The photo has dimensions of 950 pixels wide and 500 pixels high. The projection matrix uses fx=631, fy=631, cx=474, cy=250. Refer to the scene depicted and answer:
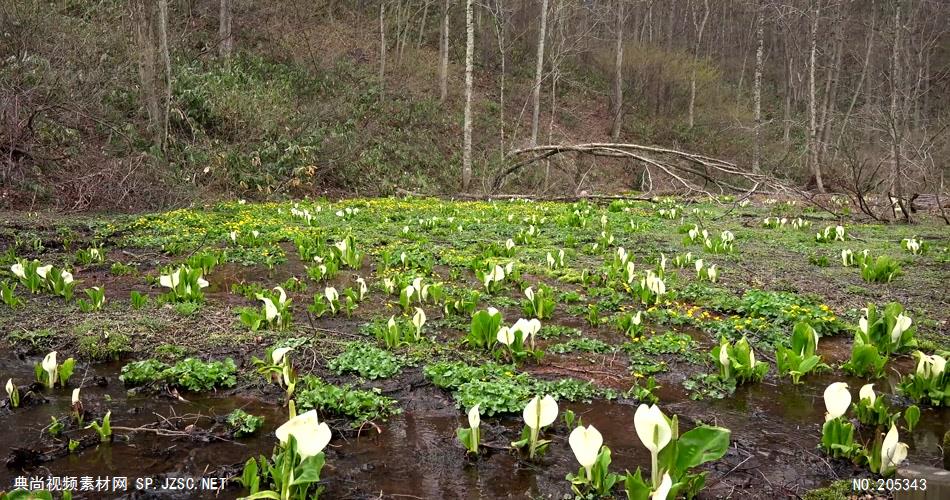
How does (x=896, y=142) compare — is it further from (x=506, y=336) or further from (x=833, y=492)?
(x=833, y=492)

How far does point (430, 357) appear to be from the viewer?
13.2 feet

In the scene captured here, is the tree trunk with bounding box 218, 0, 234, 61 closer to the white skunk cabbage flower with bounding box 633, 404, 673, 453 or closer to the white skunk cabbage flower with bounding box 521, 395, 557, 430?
the white skunk cabbage flower with bounding box 521, 395, 557, 430

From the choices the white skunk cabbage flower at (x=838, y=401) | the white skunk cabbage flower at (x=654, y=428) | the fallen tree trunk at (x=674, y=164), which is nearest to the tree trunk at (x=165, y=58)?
the fallen tree trunk at (x=674, y=164)

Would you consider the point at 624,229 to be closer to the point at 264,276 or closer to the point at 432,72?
the point at 264,276

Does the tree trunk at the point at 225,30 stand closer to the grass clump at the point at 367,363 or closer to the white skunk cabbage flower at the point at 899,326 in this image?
the grass clump at the point at 367,363

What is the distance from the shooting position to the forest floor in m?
2.74

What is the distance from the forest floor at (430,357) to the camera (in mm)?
2736

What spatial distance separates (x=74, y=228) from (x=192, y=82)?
939 centimetres

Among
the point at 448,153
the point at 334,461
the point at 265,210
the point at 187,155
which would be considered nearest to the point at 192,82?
the point at 187,155

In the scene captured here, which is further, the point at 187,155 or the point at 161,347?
the point at 187,155

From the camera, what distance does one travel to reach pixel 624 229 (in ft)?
34.1

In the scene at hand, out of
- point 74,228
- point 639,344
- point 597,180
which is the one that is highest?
point 639,344

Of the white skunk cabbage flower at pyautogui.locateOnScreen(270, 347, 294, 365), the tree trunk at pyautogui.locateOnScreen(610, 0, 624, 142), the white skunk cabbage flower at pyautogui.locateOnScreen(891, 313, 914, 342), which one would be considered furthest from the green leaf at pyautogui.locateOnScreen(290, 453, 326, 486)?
the tree trunk at pyautogui.locateOnScreen(610, 0, 624, 142)

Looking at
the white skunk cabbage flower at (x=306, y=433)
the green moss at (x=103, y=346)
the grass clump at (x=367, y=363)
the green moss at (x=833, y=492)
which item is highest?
the white skunk cabbage flower at (x=306, y=433)
